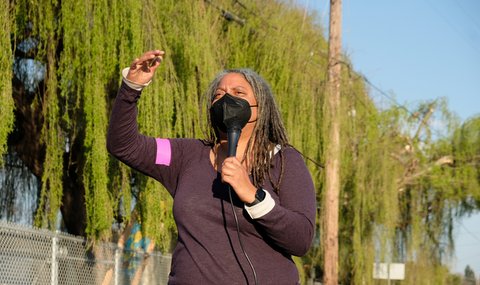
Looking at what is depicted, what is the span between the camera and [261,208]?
289 centimetres

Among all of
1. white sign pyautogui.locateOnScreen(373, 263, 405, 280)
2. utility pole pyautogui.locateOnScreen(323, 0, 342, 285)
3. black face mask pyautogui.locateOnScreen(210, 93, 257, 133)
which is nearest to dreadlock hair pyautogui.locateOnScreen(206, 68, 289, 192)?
black face mask pyautogui.locateOnScreen(210, 93, 257, 133)

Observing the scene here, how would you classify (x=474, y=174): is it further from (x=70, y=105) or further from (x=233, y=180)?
Result: (x=233, y=180)

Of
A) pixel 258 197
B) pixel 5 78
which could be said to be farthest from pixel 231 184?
pixel 5 78

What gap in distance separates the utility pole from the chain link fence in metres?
3.86

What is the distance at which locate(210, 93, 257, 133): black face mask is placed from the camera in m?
3.15

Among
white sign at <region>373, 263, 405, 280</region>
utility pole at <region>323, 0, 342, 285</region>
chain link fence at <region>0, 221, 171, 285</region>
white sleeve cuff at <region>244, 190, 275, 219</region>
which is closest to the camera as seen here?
white sleeve cuff at <region>244, 190, 275, 219</region>

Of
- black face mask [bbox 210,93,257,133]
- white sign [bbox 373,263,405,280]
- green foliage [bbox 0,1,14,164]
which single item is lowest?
white sign [bbox 373,263,405,280]

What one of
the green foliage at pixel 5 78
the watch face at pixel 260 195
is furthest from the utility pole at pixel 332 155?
the watch face at pixel 260 195

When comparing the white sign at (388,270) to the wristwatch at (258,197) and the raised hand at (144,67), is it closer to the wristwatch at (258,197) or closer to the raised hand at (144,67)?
the raised hand at (144,67)

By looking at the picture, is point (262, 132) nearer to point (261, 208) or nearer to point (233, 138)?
point (233, 138)

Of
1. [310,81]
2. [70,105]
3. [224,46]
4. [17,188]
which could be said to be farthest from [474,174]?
[70,105]

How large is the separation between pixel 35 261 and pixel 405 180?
13.4 meters

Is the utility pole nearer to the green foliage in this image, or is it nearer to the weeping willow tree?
the weeping willow tree

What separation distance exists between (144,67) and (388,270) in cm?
A: 1559
